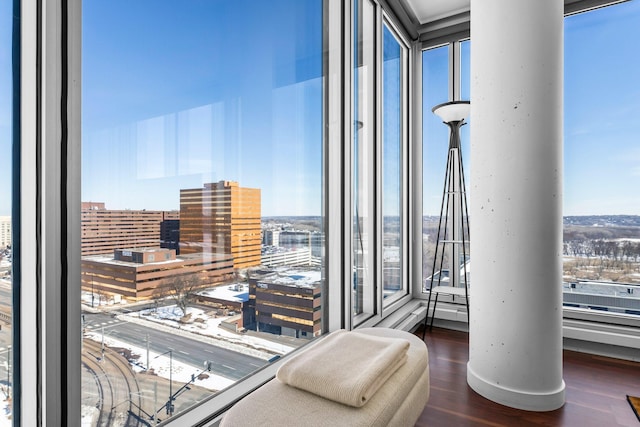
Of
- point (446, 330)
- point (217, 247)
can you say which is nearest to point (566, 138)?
point (446, 330)

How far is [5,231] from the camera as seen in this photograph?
797 millimetres

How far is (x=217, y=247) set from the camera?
1365 mm

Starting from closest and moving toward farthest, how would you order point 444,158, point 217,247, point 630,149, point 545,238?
point 217,247, point 545,238, point 630,149, point 444,158

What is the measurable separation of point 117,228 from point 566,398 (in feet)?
7.12

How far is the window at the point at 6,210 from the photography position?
2.60 feet

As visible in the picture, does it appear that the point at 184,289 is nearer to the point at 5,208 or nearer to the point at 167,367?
the point at 167,367

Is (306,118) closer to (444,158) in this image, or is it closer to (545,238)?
(545,238)

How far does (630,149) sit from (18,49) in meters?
3.27

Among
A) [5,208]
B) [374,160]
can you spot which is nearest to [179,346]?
[5,208]

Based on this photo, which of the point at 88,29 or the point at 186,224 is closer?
the point at 88,29

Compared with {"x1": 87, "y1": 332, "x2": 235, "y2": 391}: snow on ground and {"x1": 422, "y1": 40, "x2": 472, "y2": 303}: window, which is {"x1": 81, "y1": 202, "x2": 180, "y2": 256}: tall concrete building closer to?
{"x1": 87, "y1": 332, "x2": 235, "y2": 391}: snow on ground

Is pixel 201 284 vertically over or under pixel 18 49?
under

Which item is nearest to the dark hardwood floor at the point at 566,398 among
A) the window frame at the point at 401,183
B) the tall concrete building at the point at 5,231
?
the window frame at the point at 401,183

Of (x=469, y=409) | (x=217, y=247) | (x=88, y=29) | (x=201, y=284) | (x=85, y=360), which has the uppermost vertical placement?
(x=88, y=29)
